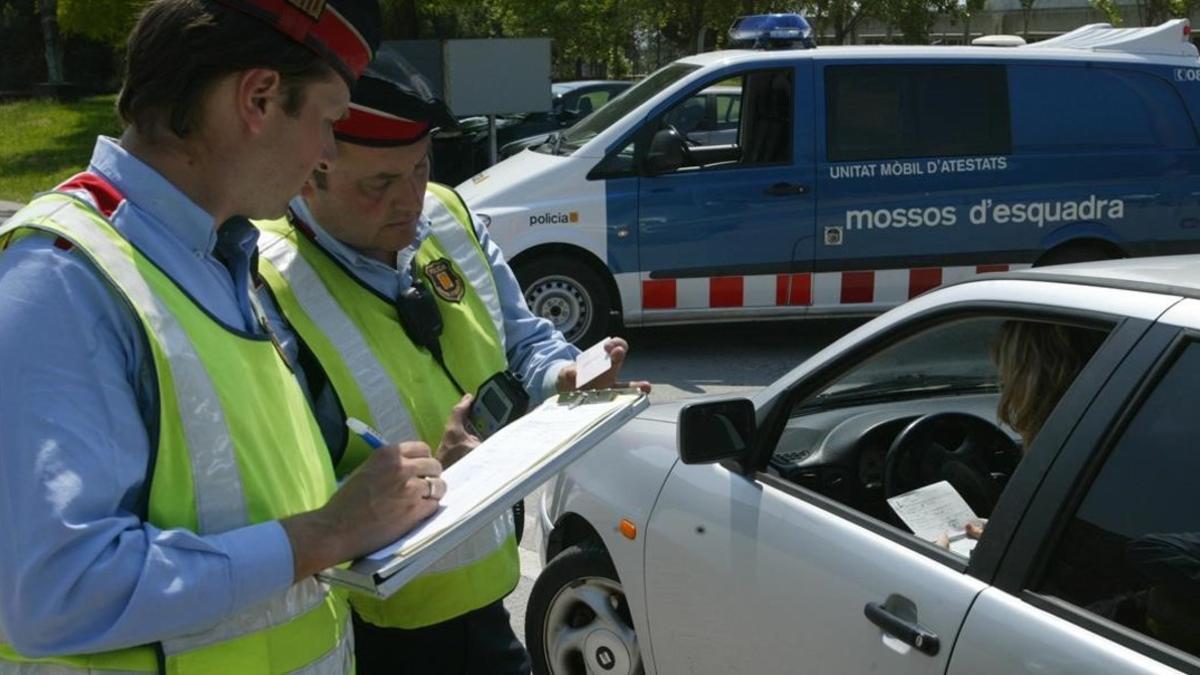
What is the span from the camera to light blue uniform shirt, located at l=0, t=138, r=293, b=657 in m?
1.39

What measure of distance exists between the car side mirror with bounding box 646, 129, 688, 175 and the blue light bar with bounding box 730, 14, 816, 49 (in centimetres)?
93

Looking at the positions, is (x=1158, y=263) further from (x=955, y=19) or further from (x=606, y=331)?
(x=955, y=19)

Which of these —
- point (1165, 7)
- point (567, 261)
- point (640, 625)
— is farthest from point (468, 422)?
point (1165, 7)

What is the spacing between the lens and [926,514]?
2873mm

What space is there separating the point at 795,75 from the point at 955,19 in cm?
2354

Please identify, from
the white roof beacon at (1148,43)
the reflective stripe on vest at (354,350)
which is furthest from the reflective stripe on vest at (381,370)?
the white roof beacon at (1148,43)

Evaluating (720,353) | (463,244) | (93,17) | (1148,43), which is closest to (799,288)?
(720,353)

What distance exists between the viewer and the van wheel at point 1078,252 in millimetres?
8438

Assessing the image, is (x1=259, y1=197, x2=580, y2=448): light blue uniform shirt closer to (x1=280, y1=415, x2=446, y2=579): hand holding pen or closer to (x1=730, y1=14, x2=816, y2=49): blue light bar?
(x1=280, y1=415, x2=446, y2=579): hand holding pen

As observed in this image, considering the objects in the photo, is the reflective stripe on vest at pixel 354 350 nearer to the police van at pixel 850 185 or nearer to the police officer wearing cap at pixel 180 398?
the police officer wearing cap at pixel 180 398

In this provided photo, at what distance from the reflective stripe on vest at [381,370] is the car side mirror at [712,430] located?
592mm

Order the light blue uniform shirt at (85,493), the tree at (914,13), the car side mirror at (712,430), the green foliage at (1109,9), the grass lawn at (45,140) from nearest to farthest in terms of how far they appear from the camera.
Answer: the light blue uniform shirt at (85,493) → the car side mirror at (712,430) → the grass lawn at (45,140) → the tree at (914,13) → the green foliage at (1109,9)

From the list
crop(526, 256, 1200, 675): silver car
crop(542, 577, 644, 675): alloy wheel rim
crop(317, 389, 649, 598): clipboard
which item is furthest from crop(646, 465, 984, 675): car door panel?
crop(317, 389, 649, 598): clipboard

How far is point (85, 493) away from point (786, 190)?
7028 mm
